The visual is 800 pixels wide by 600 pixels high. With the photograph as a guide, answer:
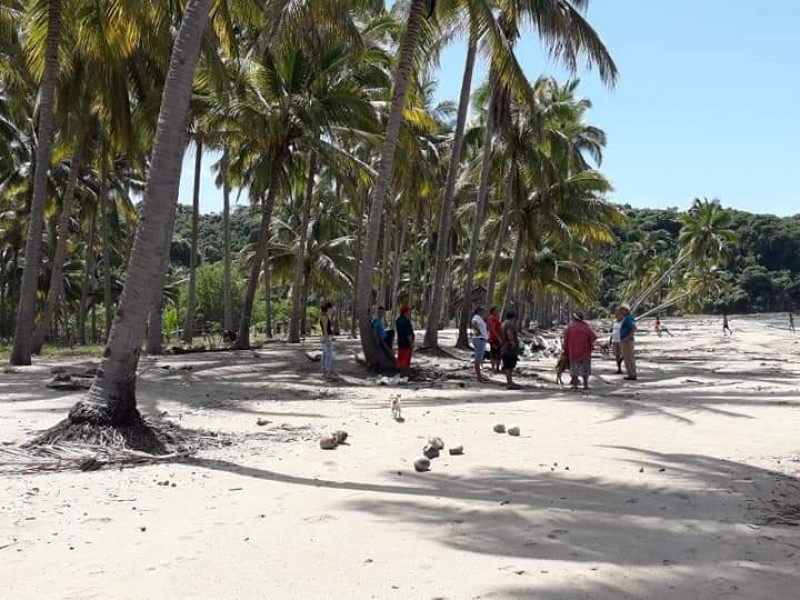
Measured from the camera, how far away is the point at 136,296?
7676 millimetres

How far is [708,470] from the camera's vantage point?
707cm

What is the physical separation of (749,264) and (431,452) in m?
111

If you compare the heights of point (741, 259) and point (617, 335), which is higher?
point (741, 259)

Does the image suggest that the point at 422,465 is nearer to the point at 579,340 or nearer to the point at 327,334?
the point at 327,334

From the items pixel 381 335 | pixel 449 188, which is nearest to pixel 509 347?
pixel 381 335

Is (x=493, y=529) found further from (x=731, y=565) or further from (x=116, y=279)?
(x=116, y=279)

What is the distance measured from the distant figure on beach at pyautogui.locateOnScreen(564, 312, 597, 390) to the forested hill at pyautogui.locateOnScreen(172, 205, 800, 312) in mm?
78099

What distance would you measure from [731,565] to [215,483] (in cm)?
394

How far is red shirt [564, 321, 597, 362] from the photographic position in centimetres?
1416

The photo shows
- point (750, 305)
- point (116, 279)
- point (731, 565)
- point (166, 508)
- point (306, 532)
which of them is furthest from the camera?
point (750, 305)

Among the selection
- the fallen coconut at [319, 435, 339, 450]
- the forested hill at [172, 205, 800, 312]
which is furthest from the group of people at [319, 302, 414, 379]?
the forested hill at [172, 205, 800, 312]

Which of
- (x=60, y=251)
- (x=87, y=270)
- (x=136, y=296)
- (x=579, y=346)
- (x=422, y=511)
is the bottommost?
(x=422, y=511)

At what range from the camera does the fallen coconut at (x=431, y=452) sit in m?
A: 7.49

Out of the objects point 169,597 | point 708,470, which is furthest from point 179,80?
point 708,470
